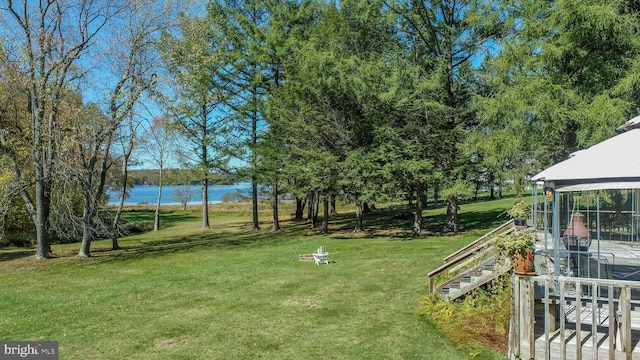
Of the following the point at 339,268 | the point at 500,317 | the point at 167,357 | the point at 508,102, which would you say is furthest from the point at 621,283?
the point at 508,102

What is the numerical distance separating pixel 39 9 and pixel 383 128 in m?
13.7

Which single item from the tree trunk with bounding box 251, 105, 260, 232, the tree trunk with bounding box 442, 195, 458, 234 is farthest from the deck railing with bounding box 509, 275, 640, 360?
the tree trunk with bounding box 251, 105, 260, 232

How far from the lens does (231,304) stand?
8.13m

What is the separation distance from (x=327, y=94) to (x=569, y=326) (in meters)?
15.1

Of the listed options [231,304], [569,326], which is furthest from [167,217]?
[569,326]

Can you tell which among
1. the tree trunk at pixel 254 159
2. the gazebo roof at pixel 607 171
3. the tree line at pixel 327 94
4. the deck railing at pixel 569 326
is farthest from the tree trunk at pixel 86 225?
the gazebo roof at pixel 607 171

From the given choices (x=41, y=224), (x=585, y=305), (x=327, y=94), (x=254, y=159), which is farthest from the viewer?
(x=254, y=159)

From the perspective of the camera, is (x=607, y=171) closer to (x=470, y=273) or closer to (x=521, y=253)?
(x=521, y=253)

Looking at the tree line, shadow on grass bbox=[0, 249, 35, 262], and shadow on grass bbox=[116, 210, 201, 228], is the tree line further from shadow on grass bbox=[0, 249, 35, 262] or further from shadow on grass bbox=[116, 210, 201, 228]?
shadow on grass bbox=[116, 210, 201, 228]

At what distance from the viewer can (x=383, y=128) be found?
1766 cm

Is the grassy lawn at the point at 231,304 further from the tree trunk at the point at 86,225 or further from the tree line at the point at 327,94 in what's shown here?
the tree line at the point at 327,94

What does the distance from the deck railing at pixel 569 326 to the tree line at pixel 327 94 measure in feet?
33.0

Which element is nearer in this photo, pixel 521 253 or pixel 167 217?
pixel 521 253

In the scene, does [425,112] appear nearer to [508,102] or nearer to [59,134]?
[508,102]
